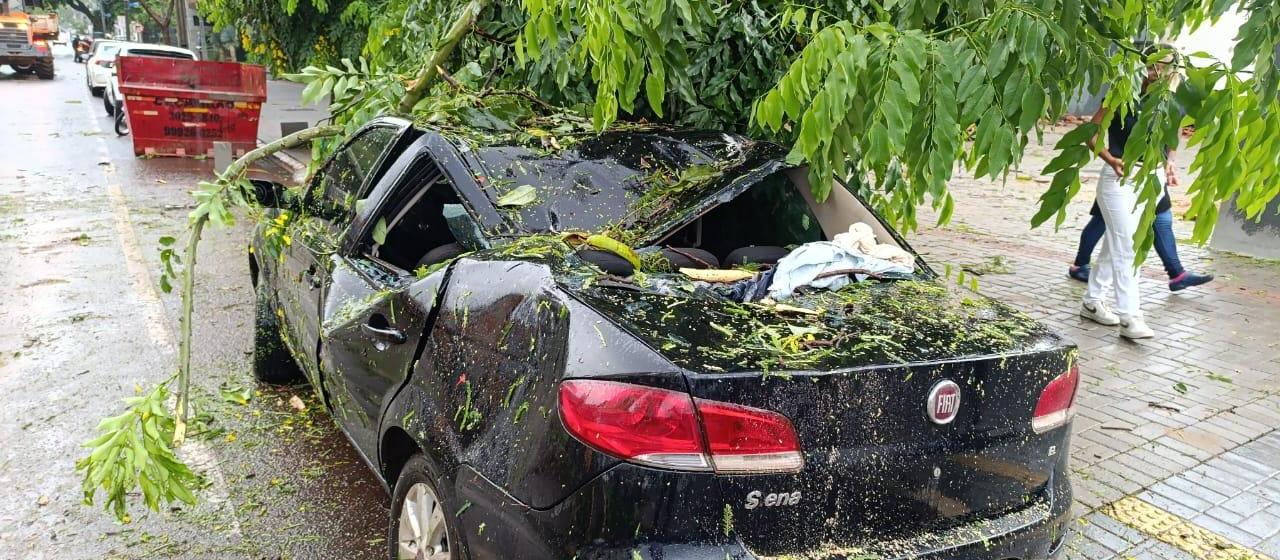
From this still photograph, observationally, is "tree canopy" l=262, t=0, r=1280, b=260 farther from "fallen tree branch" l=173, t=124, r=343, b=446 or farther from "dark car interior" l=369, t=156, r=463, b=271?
"fallen tree branch" l=173, t=124, r=343, b=446

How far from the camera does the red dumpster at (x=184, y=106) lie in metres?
14.3

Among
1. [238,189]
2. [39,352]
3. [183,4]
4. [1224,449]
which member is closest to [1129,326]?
[1224,449]

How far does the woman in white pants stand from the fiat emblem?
178 inches

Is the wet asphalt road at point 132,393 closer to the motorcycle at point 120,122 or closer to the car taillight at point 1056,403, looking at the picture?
the car taillight at point 1056,403

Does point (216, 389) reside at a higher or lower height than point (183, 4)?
lower

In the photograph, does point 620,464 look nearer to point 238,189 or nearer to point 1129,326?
point 238,189

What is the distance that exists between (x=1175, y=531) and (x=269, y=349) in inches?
179

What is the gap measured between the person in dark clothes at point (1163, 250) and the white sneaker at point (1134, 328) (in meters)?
0.80

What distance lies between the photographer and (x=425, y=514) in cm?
276

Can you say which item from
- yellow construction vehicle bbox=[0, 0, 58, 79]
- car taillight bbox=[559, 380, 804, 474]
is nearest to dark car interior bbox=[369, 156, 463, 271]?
car taillight bbox=[559, 380, 804, 474]

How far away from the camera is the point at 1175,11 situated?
3102mm

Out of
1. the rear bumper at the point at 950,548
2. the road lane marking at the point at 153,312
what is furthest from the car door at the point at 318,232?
the rear bumper at the point at 950,548

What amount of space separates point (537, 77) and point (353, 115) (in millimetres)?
1072

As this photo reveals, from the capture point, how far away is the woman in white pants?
6.15 m
